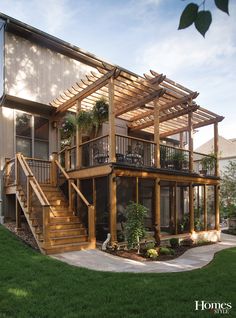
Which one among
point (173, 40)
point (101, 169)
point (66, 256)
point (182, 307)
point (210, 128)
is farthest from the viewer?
point (210, 128)

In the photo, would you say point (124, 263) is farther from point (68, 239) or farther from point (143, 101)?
point (143, 101)

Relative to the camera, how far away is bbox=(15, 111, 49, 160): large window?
12.2m

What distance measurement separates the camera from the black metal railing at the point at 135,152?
1080cm

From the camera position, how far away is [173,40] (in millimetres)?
2295

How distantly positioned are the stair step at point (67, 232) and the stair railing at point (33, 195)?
52 cm

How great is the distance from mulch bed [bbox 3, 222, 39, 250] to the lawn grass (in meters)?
1.70

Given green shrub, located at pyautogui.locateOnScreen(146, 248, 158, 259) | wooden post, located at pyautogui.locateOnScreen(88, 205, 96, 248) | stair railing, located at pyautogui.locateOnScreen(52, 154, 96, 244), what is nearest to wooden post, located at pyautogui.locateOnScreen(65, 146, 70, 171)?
stair railing, located at pyautogui.locateOnScreen(52, 154, 96, 244)

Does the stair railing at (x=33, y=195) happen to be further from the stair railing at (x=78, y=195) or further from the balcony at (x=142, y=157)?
the balcony at (x=142, y=157)

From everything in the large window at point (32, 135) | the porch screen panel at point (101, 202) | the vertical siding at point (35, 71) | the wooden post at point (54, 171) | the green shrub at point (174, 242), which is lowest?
the green shrub at point (174, 242)

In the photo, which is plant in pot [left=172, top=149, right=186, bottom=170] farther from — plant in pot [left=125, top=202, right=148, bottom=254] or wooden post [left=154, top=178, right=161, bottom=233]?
plant in pot [left=125, top=202, right=148, bottom=254]

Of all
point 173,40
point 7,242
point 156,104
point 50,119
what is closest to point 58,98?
point 50,119

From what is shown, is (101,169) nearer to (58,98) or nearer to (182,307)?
(58,98)

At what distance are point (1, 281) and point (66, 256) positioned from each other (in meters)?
2.69

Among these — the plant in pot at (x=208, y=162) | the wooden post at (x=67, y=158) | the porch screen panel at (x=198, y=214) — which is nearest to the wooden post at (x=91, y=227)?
the wooden post at (x=67, y=158)
